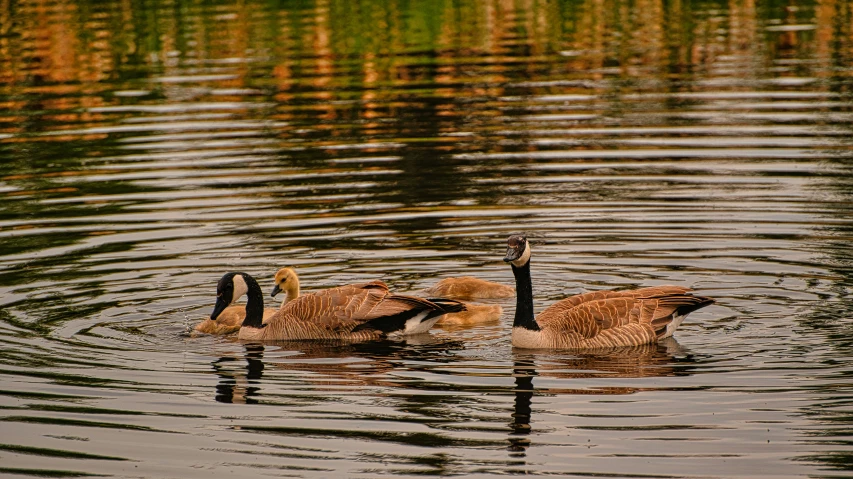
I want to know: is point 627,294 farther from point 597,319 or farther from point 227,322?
point 227,322

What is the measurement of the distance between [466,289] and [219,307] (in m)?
2.91

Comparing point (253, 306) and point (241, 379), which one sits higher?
point (253, 306)

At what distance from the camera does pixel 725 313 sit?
14805mm

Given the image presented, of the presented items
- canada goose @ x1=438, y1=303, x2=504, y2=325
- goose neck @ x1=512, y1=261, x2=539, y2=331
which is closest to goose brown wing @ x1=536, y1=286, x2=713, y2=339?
goose neck @ x1=512, y1=261, x2=539, y2=331

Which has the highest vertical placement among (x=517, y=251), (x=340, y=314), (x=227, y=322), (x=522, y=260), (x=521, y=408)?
(x=517, y=251)

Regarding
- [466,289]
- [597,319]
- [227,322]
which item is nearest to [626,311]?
[597,319]

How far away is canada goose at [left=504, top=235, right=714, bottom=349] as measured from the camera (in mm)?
13648

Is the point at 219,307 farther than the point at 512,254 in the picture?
Yes

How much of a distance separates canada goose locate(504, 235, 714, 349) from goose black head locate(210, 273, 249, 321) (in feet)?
10.3

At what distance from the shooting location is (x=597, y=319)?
13.7 metres

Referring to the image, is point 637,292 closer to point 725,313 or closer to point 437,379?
point 725,313

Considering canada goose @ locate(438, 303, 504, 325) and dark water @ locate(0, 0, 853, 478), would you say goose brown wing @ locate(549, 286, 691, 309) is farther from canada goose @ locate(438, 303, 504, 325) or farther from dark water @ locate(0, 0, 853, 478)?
canada goose @ locate(438, 303, 504, 325)

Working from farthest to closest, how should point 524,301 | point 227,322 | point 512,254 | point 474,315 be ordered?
point 227,322 → point 474,315 → point 524,301 → point 512,254

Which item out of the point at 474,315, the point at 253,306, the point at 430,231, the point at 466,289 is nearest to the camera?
the point at 253,306
